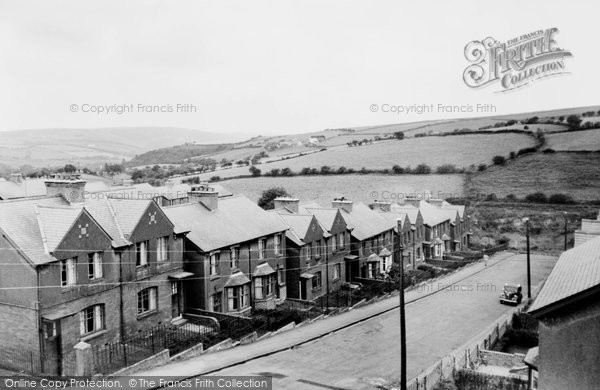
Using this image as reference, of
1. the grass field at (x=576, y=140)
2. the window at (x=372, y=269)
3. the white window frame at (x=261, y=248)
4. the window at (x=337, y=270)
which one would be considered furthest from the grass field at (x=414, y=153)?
the white window frame at (x=261, y=248)

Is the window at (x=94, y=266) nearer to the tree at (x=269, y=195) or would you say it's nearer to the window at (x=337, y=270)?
the window at (x=337, y=270)

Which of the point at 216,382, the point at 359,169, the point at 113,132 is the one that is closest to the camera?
the point at 216,382

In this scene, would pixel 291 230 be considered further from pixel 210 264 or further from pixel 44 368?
pixel 44 368

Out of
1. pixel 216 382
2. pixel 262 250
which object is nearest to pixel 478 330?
pixel 262 250

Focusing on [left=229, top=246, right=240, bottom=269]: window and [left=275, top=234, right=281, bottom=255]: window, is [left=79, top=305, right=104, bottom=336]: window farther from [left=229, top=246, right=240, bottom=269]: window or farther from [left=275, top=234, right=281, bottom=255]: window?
[left=275, top=234, right=281, bottom=255]: window

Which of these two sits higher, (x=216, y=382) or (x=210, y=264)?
(x=210, y=264)

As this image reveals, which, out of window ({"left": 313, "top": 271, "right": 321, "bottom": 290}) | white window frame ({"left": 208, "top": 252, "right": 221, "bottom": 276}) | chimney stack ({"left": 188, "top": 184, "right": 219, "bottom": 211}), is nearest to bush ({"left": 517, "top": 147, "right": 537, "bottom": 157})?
window ({"left": 313, "top": 271, "right": 321, "bottom": 290})

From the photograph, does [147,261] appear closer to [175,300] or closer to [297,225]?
[175,300]
